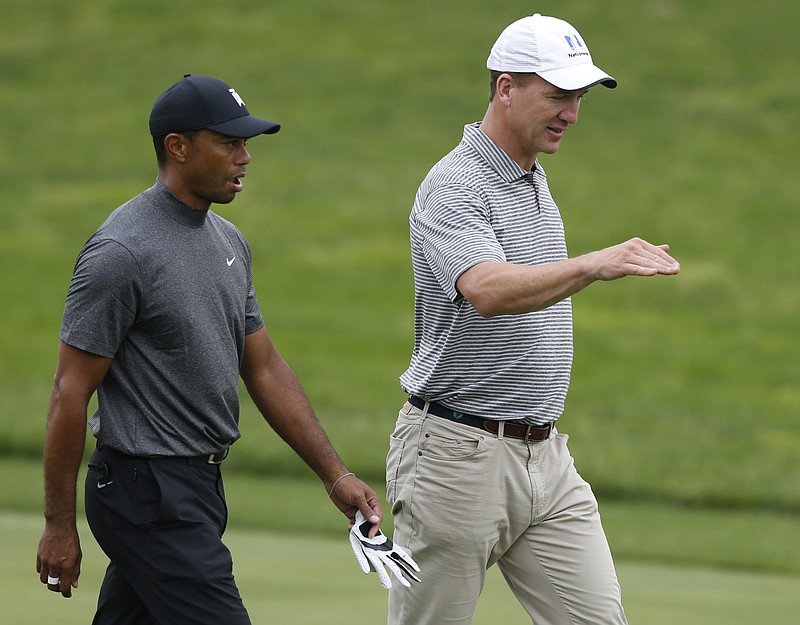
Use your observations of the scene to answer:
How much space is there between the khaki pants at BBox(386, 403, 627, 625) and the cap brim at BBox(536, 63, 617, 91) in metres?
0.97

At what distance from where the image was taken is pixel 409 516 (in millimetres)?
4234

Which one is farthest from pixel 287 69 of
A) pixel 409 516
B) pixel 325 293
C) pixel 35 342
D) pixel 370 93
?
pixel 409 516

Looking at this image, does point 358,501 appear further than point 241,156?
Yes

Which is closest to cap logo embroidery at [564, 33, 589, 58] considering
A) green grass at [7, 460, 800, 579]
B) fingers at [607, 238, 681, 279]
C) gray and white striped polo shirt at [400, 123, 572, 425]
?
gray and white striped polo shirt at [400, 123, 572, 425]

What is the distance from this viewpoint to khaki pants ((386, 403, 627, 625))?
4.16 metres

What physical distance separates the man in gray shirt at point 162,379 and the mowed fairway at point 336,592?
6.88ft

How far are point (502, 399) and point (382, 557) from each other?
0.54m

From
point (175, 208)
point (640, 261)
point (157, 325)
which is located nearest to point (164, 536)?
point (157, 325)

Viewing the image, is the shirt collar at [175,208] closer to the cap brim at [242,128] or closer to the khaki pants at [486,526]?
the cap brim at [242,128]

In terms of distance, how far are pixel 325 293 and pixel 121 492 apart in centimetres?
1668

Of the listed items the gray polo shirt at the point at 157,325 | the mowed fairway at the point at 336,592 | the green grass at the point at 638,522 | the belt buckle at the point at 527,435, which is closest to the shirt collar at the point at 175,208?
the gray polo shirt at the point at 157,325

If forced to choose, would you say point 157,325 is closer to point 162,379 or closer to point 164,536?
point 162,379

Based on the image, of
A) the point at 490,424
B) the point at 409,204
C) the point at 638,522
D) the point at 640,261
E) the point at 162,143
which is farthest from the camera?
the point at 409,204

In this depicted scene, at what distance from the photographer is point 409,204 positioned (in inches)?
925
